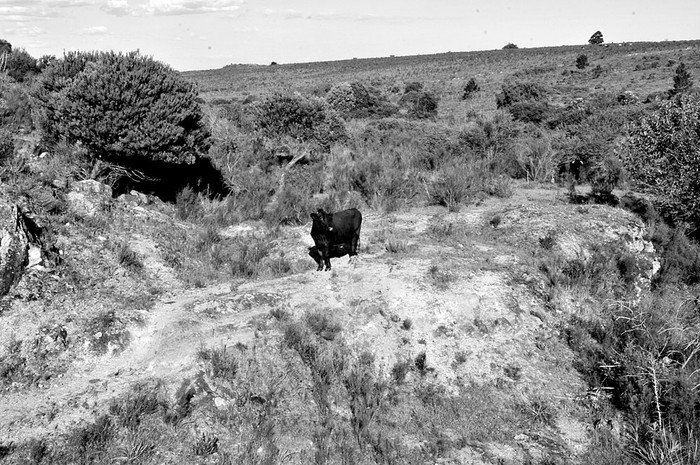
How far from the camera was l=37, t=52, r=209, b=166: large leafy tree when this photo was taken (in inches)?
429

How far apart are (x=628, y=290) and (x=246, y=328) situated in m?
7.54

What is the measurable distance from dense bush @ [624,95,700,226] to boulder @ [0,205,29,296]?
41.7ft

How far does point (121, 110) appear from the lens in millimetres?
11055

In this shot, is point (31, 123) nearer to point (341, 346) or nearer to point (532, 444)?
point (341, 346)

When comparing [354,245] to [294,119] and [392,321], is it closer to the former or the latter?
[392,321]

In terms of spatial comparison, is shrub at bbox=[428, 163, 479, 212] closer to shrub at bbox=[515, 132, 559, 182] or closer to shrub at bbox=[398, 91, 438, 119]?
shrub at bbox=[515, 132, 559, 182]

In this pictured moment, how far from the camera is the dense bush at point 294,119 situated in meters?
18.4

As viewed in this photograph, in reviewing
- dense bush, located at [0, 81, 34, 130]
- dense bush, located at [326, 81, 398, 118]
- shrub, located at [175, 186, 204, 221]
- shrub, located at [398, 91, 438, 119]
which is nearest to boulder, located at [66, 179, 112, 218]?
shrub, located at [175, 186, 204, 221]

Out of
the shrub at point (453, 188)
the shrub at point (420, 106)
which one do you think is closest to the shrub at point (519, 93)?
the shrub at point (420, 106)

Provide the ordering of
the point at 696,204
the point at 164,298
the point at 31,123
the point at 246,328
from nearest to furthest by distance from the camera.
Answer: the point at 246,328
the point at 164,298
the point at 696,204
the point at 31,123

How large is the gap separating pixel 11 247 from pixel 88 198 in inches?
122

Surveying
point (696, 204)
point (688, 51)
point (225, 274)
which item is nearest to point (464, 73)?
point (688, 51)

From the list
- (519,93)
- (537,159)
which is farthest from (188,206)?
(519,93)

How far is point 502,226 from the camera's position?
11930mm
